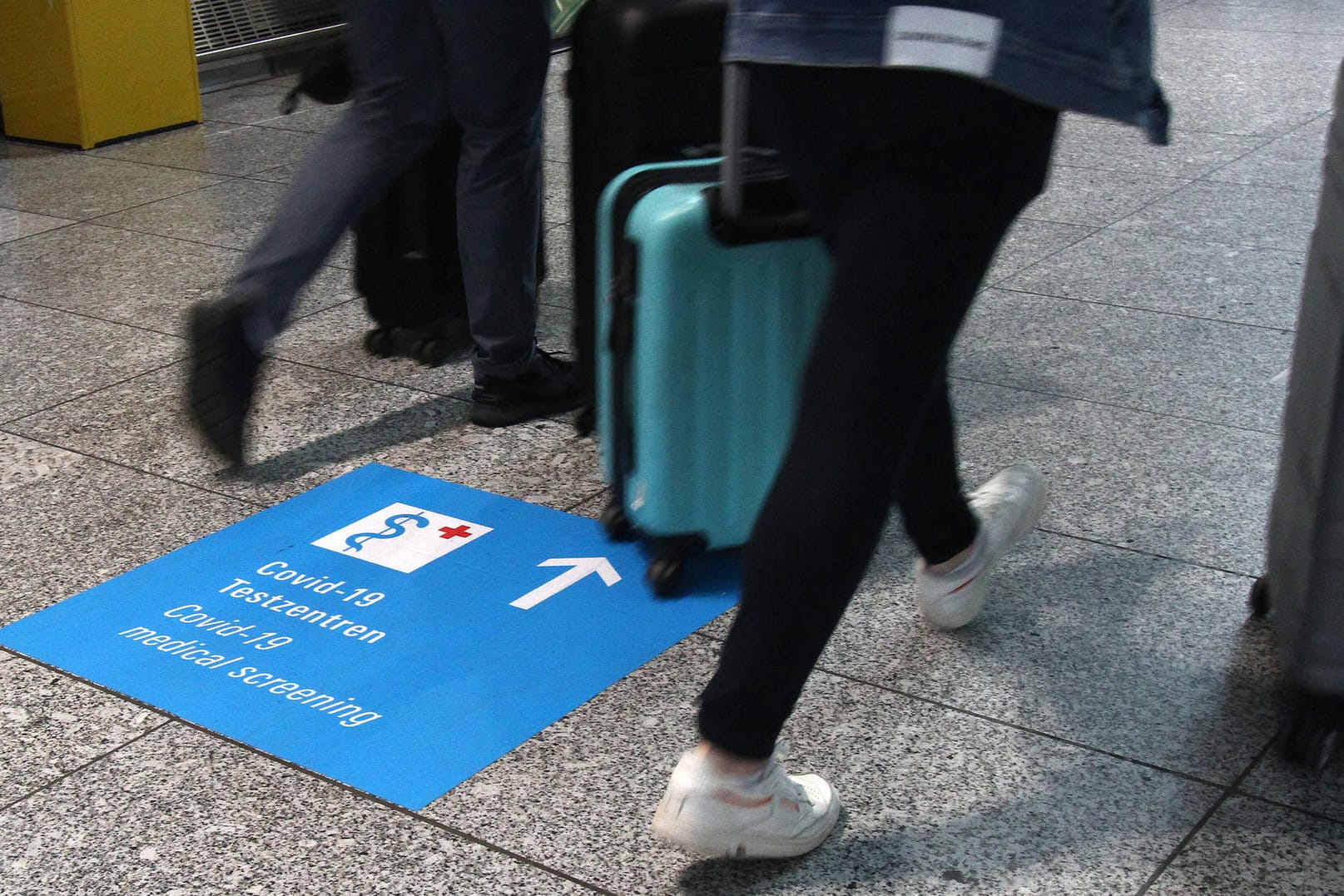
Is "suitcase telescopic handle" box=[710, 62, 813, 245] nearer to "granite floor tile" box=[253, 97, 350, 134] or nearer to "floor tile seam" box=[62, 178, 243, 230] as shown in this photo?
"floor tile seam" box=[62, 178, 243, 230]

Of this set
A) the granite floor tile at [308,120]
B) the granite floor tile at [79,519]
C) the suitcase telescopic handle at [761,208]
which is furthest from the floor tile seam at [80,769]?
the granite floor tile at [308,120]

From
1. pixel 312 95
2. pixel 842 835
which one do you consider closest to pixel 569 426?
pixel 312 95

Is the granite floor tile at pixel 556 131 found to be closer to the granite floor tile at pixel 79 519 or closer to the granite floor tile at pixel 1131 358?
the granite floor tile at pixel 1131 358

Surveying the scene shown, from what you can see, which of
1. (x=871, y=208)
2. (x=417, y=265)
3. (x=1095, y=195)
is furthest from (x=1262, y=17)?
(x=871, y=208)

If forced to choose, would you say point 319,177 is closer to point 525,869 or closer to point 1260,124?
point 525,869

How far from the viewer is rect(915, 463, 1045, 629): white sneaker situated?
2.39 meters

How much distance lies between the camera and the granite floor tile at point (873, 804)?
6.27ft

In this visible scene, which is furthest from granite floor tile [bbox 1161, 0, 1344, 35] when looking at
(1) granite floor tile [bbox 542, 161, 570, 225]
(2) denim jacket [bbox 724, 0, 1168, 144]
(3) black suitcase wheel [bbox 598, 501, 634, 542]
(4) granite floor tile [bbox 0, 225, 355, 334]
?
(2) denim jacket [bbox 724, 0, 1168, 144]

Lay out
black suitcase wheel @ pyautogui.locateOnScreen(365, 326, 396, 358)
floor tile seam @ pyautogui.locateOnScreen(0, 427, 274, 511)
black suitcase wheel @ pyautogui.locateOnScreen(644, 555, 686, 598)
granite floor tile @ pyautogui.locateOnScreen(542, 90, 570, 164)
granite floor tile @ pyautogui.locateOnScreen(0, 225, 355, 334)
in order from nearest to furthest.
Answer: black suitcase wheel @ pyautogui.locateOnScreen(644, 555, 686, 598), floor tile seam @ pyautogui.locateOnScreen(0, 427, 274, 511), black suitcase wheel @ pyautogui.locateOnScreen(365, 326, 396, 358), granite floor tile @ pyautogui.locateOnScreen(0, 225, 355, 334), granite floor tile @ pyautogui.locateOnScreen(542, 90, 570, 164)

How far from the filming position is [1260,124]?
19.7 ft

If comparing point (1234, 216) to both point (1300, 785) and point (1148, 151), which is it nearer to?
point (1148, 151)

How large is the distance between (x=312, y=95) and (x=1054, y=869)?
2.44m

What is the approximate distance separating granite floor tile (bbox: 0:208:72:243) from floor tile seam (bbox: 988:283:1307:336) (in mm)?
2969

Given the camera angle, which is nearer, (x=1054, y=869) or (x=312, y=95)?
(x=1054, y=869)
